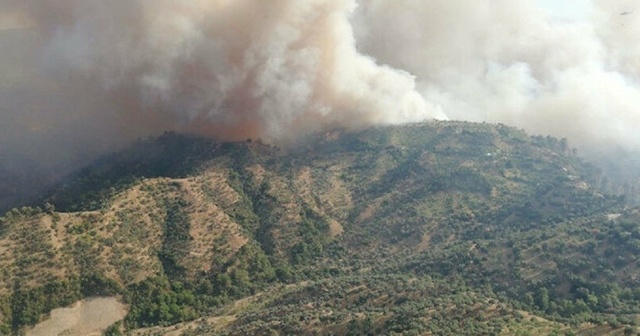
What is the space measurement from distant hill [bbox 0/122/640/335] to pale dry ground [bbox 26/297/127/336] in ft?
2.57

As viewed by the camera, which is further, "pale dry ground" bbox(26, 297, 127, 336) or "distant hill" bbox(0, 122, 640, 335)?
"pale dry ground" bbox(26, 297, 127, 336)

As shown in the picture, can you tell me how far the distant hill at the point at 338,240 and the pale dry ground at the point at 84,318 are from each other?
0.78m

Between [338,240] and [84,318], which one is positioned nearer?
[84,318]

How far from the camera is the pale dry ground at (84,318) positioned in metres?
56.8

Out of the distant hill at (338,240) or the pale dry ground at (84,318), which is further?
the pale dry ground at (84,318)

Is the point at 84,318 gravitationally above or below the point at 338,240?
below

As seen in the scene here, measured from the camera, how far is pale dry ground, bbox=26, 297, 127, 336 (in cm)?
5678

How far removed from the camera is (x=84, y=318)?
58531 mm

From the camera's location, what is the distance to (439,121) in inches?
3917

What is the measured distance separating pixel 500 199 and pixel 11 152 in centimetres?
6328

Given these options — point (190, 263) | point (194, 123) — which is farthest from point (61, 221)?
point (194, 123)

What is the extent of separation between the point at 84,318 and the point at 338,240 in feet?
94.7

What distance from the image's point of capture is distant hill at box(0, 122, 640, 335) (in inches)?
2184

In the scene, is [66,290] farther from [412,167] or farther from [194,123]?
[412,167]
